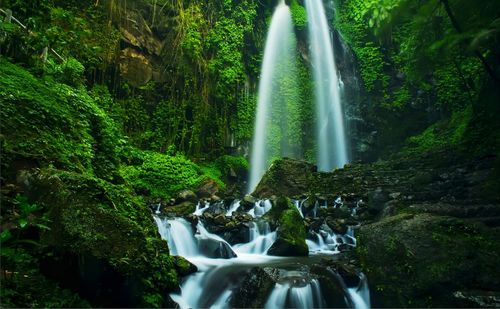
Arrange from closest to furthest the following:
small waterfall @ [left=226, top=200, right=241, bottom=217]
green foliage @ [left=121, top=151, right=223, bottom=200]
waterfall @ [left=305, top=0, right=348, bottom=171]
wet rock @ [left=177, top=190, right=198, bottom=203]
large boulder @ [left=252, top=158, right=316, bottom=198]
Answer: small waterfall @ [left=226, top=200, right=241, bottom=217] < wet rock @ [left=177, top=190, right=198, bottom=203] < large boulder @ [left=252, top=158, right=316, bottom=198] < green foliage @ [left=121, top=151, right=223, bottom=200] < waterfall @ [left=305, top=0, right=348, bottom=171]

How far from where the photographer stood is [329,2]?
2475 centimetres

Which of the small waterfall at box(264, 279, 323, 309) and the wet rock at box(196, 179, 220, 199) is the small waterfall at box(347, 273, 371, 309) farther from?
the wet rock at box(196, 179, 220, 199)

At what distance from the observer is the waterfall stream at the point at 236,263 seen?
5242mm

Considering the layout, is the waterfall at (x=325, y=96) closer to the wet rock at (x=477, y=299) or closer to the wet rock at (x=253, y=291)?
the wet rock at (x=253, y=291)

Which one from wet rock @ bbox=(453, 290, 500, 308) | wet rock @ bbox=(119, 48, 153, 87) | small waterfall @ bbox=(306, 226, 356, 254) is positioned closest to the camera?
wet rock @ bbox=(453, 290, 500, 308)

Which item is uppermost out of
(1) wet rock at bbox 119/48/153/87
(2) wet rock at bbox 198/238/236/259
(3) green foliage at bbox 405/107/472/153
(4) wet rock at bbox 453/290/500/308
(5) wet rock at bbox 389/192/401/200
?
(1) wet rock at bbox 119/48/153/87

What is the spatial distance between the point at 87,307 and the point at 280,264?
396cm

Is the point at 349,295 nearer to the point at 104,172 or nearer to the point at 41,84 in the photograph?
the point at 104,172

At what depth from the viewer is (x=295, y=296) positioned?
5176 millimetres

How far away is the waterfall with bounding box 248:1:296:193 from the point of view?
771 inches

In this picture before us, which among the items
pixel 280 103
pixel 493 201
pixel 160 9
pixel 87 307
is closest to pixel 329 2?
pixel 280 103

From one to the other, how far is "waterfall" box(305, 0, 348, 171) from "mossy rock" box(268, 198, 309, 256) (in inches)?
462

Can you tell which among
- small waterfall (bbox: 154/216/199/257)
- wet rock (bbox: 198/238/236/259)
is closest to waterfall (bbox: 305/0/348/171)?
small waterfall (bbox: 154/216/199/257)

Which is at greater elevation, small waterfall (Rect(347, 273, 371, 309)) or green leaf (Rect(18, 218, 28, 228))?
green leaf (Rect(18, 218, 28, 228))
